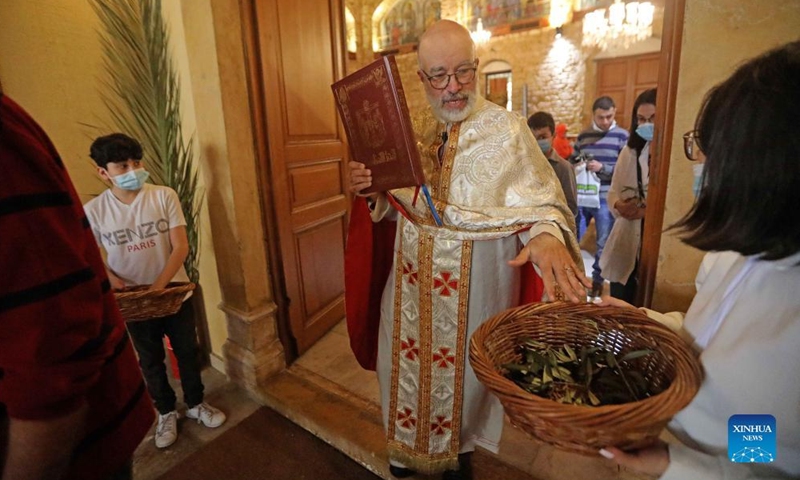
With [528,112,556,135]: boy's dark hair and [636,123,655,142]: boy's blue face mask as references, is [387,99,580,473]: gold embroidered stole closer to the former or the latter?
[636,123,655,142]: boy's blue face mask

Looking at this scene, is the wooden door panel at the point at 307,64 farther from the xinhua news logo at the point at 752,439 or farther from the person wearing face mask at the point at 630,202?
the xinhua news logo at the point at 752,439

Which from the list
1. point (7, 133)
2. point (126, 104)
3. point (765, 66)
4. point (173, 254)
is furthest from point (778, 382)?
point (126, 104)

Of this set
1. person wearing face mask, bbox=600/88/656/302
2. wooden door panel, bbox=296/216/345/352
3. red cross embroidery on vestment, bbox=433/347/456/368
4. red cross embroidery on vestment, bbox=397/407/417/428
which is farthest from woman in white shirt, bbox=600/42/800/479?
wooden door panel, bbox=296/216/345/352

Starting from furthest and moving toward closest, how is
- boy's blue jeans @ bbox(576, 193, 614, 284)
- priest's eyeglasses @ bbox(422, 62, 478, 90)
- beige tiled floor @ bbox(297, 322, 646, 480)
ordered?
boy's blue jeans @ bbox(576, 193, 614, 284) → beige tiled floor @ bbox(297, 322, 646, 480) → priest's eyeglasses @ bbox(422, 62, 478, 90)

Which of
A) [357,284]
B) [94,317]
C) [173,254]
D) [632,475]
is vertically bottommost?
[632,475]

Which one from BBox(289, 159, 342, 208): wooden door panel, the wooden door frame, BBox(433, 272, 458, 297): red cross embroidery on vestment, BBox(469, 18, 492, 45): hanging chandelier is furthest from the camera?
BBox(469, 18, 492, 45): hanging chandelier

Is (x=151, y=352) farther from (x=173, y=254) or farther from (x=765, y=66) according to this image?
(x=765, y=66)

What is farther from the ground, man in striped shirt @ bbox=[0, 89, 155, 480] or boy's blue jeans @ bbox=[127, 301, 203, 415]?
man in striped shirt @ bbox=[0, 89, 155, 480]

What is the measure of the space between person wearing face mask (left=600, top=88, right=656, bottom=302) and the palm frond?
8.99 feet

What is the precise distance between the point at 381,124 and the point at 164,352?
190 centimetres

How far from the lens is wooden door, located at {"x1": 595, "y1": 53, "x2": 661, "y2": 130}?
26.8ft

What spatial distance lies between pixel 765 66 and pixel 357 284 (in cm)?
161

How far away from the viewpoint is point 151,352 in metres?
2.26

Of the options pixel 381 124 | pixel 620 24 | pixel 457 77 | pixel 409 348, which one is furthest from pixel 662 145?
pixel 620 24
